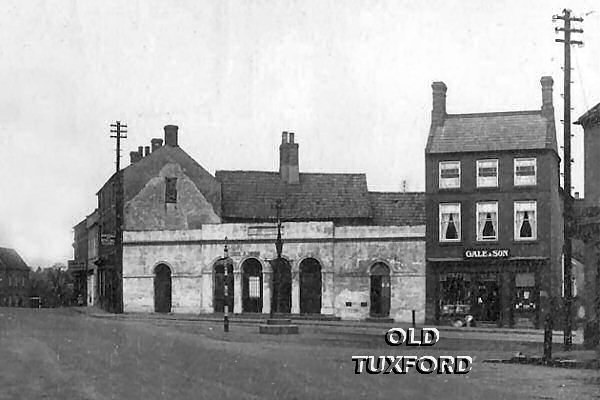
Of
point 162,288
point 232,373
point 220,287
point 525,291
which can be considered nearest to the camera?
point 232,373

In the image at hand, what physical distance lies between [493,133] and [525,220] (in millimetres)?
4568

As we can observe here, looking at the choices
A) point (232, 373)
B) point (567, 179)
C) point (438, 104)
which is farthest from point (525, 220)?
point (232, 373)

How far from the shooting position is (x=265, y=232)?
53125 mm

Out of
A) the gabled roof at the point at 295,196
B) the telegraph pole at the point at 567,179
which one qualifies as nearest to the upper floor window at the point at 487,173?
the gabled roof at the point at 295,196

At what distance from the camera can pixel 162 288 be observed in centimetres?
5459

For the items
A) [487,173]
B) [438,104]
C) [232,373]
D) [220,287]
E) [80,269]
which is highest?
[438,104]

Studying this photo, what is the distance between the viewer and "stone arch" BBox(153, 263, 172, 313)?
54.2 metres

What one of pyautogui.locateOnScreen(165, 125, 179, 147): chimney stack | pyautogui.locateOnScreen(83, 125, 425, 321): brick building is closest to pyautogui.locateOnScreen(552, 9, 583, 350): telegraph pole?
pyautogui.locateOnScreen(83, 125, 425, 321): brick building

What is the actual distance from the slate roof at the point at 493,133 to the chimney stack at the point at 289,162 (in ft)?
41.3

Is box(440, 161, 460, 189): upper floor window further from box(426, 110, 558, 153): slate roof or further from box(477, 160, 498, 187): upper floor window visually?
box(477, 160, 498, 187): upper floor window

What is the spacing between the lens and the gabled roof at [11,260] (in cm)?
11950

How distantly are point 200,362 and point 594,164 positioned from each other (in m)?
14.6

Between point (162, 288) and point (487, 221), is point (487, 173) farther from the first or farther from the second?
point (162, 288)

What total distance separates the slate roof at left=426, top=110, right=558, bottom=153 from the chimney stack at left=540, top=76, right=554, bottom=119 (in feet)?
1.26
